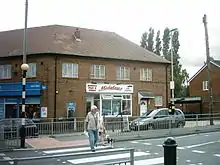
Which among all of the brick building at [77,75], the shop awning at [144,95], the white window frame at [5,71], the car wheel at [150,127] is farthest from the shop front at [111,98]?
the car wheel at [150,127]

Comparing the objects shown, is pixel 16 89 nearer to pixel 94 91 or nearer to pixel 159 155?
pixel 94 91

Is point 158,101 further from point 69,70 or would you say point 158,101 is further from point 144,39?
point 144,39

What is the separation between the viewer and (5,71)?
95.3 feet

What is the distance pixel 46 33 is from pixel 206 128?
16853 mm

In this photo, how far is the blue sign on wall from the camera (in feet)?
87.8

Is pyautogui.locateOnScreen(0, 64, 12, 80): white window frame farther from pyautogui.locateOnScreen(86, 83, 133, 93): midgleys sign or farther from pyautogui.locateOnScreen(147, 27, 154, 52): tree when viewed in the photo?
pyautogui.locateOnScreen(147, 27, 154, 52): tree

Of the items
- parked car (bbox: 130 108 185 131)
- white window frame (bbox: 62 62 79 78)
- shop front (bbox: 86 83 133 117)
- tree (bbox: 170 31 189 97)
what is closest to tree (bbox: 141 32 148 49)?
tree (bbox: 170 31 189 97)

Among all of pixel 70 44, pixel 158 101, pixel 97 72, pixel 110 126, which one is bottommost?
pixel 110 126

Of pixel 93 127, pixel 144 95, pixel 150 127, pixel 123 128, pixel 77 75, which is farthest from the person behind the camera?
pixel 144 95

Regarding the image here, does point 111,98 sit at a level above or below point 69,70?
below

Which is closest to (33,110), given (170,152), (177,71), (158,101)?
(158,101)

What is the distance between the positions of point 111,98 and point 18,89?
317 inches

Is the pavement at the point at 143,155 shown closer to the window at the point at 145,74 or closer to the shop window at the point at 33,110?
the shop window at the point at 33,110

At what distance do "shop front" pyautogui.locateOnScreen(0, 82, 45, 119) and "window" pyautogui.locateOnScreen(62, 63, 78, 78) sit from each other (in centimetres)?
218
